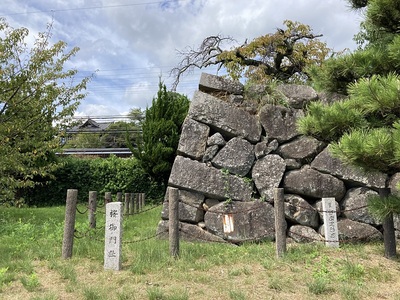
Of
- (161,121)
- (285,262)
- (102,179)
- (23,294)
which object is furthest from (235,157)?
(102,179)

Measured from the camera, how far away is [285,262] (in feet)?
15.2

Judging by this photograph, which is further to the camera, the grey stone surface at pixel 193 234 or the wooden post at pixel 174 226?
the grey stone surface at pixel 193 234

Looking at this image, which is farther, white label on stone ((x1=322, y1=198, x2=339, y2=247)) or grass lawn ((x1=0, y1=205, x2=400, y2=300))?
white label on stone ((x1=322, y1=198, x2=339, y2=247))

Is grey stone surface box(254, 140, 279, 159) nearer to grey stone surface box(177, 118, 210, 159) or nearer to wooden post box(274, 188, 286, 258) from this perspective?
grey stone surface box(177, 118, 210, 159)

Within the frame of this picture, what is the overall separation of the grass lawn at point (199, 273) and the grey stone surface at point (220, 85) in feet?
10.5

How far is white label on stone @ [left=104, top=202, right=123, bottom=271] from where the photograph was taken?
14.9 ft

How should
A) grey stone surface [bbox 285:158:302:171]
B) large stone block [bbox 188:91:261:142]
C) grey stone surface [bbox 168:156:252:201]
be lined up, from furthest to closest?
large stone block [bbox 188:91:261:142], grey stone surface [bbox 285:158:302:171], grey stone surface [bbox 168:156:252:201]

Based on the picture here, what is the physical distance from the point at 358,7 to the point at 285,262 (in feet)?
12.9

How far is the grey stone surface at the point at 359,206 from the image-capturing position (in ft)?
19.8

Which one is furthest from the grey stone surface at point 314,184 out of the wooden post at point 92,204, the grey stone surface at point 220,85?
the wooden post at point 92,204

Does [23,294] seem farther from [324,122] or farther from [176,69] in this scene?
[176,69]

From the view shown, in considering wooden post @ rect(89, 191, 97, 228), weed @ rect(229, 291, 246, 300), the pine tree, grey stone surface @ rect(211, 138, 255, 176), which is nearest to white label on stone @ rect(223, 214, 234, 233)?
grey stone surface @ rect(211, 138, 255, 176)

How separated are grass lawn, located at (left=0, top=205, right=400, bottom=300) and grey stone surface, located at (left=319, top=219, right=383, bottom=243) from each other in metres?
0.26

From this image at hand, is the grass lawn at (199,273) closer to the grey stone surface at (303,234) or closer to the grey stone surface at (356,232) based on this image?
the grey stone surface at (356,232)
